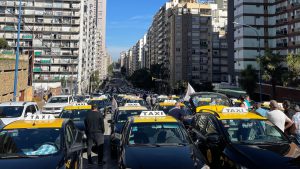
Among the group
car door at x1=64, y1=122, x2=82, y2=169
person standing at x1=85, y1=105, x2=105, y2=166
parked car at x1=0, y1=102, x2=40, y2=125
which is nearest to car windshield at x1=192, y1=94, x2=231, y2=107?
parked car at x1=0, y1=102, x2=40, y2=125

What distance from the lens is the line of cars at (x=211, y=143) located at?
19.0 ft

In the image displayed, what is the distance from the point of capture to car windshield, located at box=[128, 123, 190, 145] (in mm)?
7023

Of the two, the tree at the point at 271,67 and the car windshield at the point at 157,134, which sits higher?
the tree at the point at 271,67

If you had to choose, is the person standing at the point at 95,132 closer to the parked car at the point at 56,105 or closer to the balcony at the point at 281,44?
the parked car at the point at 56,105

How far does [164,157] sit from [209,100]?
1241 cm

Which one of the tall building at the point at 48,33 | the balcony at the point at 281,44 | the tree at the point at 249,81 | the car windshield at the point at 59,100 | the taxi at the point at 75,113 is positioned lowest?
the taxi at the point at 75,113

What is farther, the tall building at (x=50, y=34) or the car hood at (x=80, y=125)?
the tall building at (x=50, y=34)

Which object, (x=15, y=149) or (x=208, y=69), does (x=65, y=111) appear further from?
(x=208, y=69)

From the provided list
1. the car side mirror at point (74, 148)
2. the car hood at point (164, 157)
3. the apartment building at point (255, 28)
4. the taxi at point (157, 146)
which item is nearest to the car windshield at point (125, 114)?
the taxi at point (157, 146)

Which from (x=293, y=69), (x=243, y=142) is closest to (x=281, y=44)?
(x=293, y=69)

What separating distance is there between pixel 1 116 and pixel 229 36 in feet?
216

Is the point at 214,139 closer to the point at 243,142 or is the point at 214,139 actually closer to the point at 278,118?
the point at 243,142

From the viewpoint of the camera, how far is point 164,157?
5.96 m

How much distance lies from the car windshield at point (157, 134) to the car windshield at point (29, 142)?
153 centimetres
